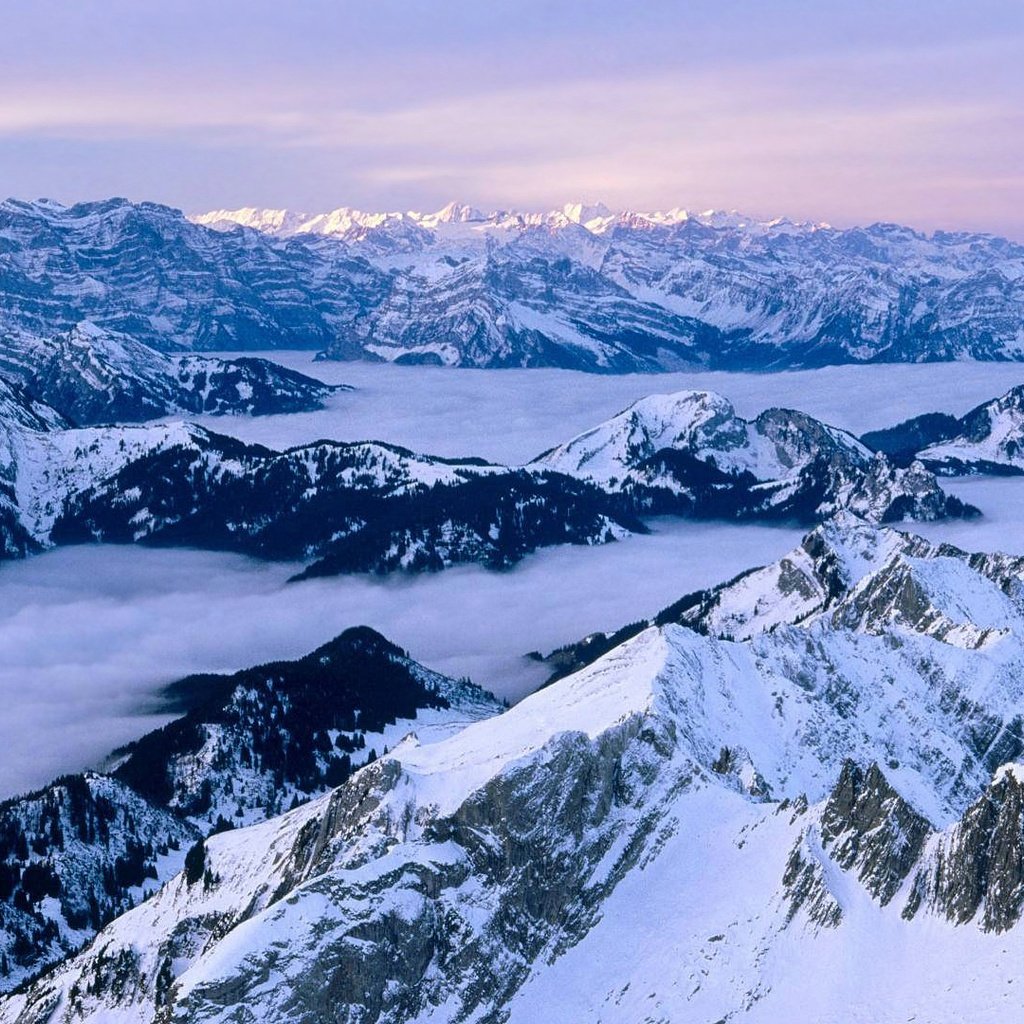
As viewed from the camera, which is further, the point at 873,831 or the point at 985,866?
the point at 873,831

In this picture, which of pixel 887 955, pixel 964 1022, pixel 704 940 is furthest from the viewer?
pixel 704 940

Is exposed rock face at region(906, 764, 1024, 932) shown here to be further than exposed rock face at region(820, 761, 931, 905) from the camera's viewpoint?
No

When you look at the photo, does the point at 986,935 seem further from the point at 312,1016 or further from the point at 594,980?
the point at 312,1016

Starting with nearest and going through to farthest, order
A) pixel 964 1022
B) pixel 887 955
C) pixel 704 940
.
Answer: pixel 964 1022, pixel 887 955, pixel 704 940

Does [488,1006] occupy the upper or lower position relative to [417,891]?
lower

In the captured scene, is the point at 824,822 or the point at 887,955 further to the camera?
the point at 824,822

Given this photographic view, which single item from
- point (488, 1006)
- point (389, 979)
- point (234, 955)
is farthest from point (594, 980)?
point (234, 955)

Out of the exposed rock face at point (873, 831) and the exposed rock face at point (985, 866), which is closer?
the exposed rock face at point (985, 866)

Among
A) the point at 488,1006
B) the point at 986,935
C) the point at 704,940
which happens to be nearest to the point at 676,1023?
the point at 704,940

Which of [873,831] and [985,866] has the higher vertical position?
[985,866]

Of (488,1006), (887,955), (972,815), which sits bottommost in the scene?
(488,1006)
